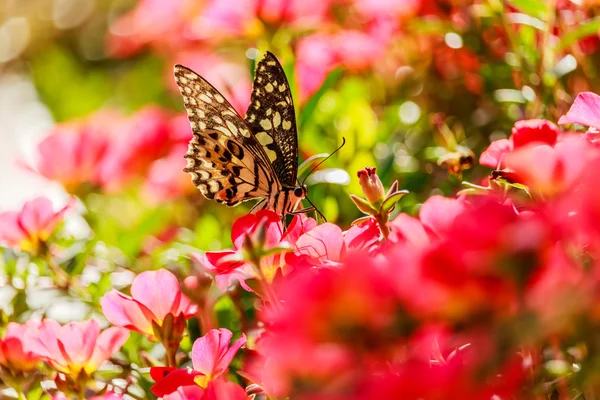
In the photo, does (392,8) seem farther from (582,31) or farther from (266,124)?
(582,31)

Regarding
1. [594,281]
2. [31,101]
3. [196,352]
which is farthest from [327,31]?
[31,101]

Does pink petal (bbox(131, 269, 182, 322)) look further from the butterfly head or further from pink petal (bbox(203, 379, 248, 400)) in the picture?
the butterfly head

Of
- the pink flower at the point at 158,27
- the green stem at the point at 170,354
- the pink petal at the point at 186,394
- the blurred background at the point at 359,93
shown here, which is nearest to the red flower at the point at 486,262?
the pink petal at the point at 186,394

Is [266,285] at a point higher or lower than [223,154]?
higher

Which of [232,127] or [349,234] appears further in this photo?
[232,127]

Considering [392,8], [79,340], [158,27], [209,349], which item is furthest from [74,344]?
[158,27]

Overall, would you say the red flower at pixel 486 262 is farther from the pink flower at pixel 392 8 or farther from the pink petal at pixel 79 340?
the pink flower at pixel 392 8

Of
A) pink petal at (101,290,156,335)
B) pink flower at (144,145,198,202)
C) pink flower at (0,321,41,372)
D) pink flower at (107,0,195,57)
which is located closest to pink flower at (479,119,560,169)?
pink petal at (101,290,156,335)
